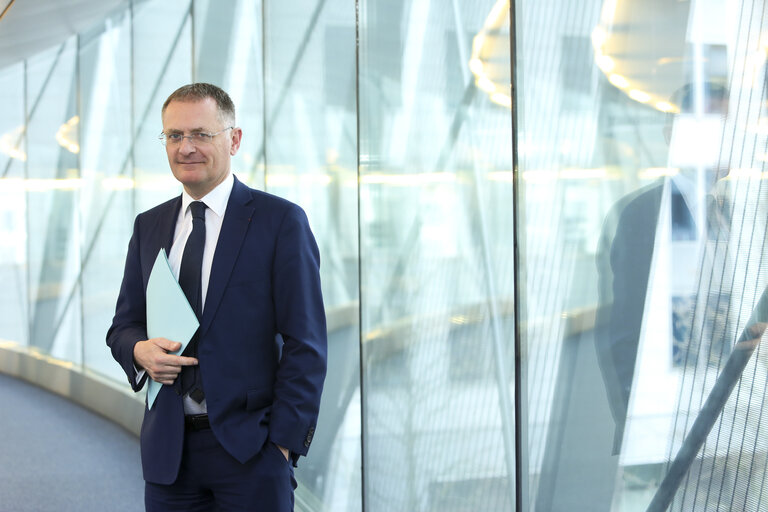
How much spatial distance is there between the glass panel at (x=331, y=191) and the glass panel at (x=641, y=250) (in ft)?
4.73

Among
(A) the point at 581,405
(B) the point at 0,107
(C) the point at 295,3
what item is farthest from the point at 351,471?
(B) the point at 0,107

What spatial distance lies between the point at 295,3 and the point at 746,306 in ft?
9.77

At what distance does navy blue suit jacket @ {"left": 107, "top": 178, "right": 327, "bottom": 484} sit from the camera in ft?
5.94

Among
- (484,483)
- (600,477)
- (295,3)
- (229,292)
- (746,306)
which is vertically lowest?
(484,483)

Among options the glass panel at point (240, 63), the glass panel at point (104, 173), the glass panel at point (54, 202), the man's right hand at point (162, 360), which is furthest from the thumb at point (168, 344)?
the glass panel at point (54, 202)

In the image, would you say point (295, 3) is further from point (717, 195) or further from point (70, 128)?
point (70, 128)

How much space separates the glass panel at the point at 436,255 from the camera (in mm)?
1936

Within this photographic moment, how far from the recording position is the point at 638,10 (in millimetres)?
1423

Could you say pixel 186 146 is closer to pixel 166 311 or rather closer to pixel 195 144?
pixel 195 144

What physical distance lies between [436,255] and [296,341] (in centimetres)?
57

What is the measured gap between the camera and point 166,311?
1.85 m

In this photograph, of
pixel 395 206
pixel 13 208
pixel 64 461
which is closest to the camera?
pixel 395 206

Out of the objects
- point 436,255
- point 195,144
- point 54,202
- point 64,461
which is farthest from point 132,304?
point 54,202

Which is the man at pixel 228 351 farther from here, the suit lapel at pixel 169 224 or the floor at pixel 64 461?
the floor at pixel 64 461
